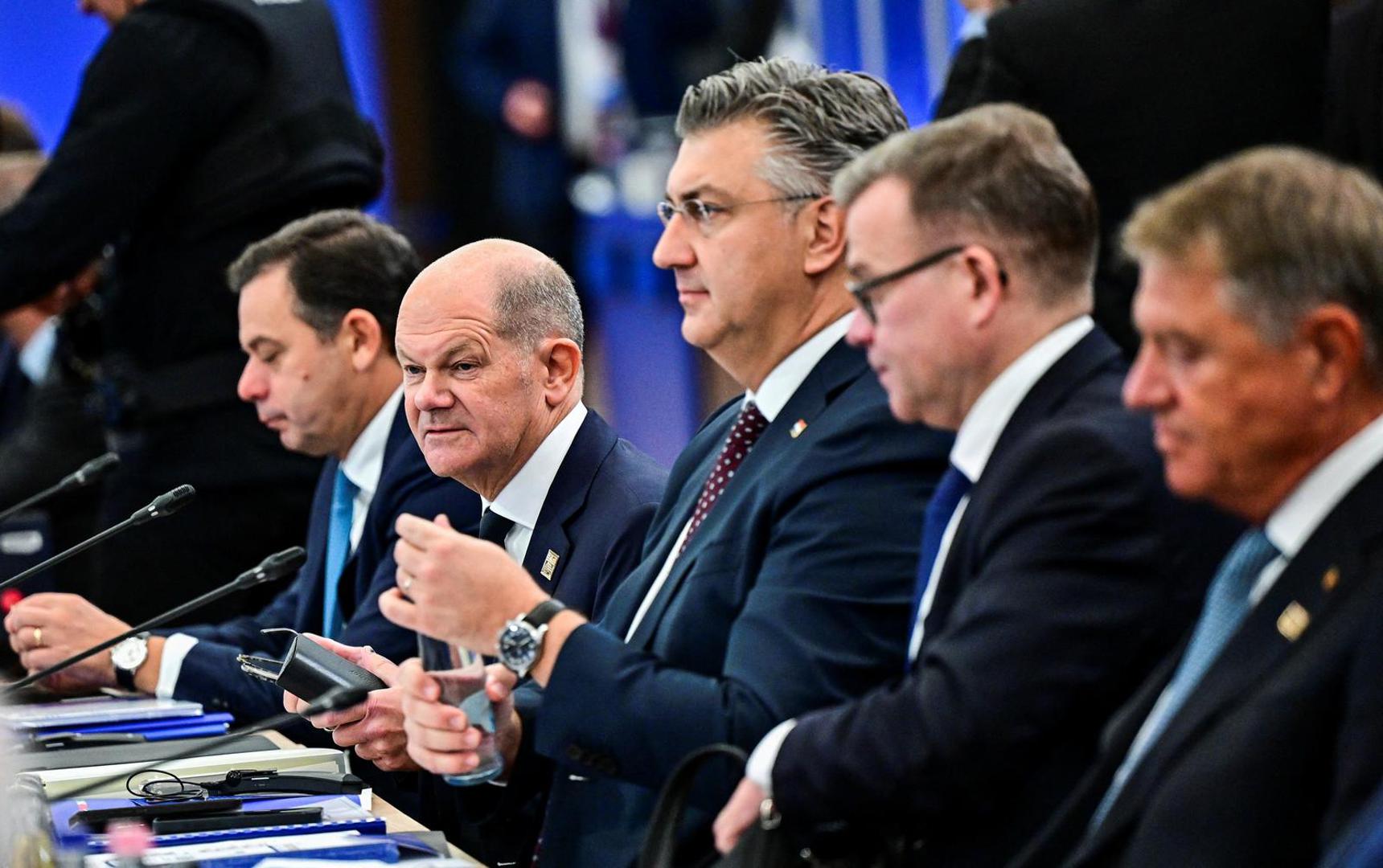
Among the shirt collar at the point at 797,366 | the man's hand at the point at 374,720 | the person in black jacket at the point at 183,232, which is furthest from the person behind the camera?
the person in black jacket at the point at 183,232

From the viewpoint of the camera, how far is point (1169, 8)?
3.22 meters

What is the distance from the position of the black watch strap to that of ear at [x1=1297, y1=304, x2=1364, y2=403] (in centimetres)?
87

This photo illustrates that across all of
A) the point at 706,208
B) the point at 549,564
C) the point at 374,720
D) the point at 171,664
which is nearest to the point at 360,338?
the point at 171,664

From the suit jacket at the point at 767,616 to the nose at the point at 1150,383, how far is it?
0.49 meters

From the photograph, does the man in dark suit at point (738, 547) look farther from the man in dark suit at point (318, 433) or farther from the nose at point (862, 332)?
the man in dark suit at point (318, 433)

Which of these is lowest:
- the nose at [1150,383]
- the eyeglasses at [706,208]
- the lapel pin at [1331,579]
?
the lapel pin at [1331,579]

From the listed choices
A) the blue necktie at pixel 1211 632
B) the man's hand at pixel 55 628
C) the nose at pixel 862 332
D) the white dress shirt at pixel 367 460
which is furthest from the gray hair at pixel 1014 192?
the man's hand at pixel 55 628

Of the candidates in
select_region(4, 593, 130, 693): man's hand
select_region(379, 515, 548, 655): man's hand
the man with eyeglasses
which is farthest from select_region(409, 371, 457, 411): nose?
the man with eyeglasses

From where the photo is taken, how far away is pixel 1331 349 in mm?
1645

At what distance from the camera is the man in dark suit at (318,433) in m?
3.47

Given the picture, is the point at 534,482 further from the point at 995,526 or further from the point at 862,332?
the point at 995,526

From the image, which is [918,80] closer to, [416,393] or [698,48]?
[698,48]

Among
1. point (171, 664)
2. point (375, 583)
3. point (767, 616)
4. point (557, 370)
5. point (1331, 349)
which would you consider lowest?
point (171, 664)

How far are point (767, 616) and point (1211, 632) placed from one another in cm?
55
